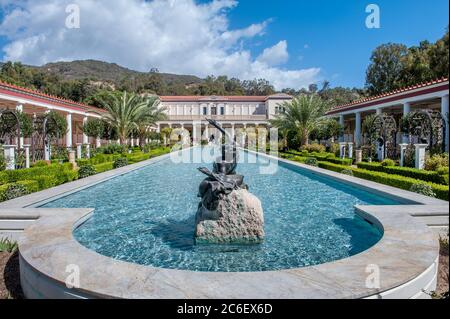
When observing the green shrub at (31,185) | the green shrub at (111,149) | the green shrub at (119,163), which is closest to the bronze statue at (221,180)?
the green shrub at (31,185)

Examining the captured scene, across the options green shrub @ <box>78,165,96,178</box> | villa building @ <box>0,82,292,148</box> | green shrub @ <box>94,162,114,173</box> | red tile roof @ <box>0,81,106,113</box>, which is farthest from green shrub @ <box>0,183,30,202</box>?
villa building @ <box>0,82,292,148</box>

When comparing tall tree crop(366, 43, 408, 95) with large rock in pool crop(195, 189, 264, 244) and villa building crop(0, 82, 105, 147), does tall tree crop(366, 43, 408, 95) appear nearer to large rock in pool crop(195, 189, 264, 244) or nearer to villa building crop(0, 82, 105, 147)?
villa building crop(0, 82, 105, 147)

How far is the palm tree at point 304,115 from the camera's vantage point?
2226 cm

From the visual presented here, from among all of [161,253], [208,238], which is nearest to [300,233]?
[208,238]

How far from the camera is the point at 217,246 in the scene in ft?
15.8

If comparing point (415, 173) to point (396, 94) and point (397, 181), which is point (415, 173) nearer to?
point (397, 181)

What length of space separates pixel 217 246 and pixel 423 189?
5775 mm

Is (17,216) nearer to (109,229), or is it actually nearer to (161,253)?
(109,229)

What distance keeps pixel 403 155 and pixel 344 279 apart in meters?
11.8

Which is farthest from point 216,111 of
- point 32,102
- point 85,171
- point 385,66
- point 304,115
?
point 85,171

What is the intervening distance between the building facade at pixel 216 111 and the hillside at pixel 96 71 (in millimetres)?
38156

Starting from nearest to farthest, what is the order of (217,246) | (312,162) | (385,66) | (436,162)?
(217,246)
(436,162)
(312,162)
(385,66)

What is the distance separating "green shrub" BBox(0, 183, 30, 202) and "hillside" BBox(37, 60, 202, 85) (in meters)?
86.7

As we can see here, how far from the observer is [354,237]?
5.28 m
